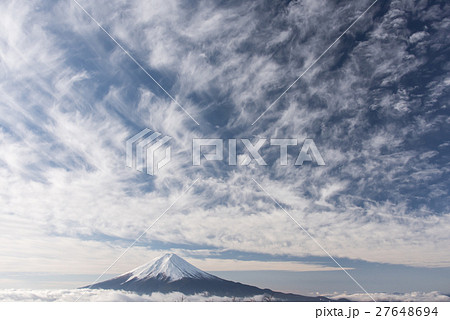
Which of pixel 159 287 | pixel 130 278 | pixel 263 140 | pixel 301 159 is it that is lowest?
pixel 159 287

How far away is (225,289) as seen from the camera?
58.9 feet

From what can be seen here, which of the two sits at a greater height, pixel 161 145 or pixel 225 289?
pixel 161 145

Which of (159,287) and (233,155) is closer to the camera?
(233,155)
